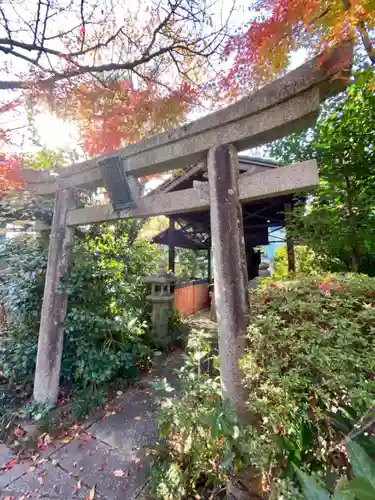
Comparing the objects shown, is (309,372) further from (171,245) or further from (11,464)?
(171,245)

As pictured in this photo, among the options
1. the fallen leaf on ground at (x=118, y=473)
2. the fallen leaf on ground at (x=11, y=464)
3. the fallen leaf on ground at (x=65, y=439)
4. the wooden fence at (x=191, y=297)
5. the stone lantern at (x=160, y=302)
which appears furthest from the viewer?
the wooden fence at (x=191, y=297)

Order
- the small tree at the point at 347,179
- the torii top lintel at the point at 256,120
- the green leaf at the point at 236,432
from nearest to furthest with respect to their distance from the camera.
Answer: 1. the green leaf at the point at 236,432
2. the torii top lintel at the point at 256,120
3. the small tree at the point at 347,179

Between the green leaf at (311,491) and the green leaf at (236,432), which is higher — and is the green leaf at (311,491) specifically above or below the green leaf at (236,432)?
above

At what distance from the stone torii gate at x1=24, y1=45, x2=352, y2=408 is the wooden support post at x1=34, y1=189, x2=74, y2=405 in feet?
2.35

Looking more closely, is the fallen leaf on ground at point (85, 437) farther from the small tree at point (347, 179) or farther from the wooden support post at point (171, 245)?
the wooden support post at point (171, 245)

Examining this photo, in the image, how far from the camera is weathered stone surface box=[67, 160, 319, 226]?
5.54 ft

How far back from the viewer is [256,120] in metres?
1.91

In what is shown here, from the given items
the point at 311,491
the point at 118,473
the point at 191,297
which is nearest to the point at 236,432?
the point at 311,491

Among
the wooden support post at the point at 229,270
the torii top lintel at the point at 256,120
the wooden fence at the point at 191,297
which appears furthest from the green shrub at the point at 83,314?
the wooden fence at the point at 191,297

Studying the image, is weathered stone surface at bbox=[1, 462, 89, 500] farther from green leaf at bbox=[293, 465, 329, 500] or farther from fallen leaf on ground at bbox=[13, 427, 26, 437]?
green leaf at bbox=[293, 465, 329, 500]

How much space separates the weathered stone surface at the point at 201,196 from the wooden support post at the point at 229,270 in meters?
0.15

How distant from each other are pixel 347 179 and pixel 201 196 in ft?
9.89

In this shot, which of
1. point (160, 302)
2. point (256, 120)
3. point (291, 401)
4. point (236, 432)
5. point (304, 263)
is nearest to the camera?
point (291, 401)

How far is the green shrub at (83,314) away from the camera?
3150 mm
